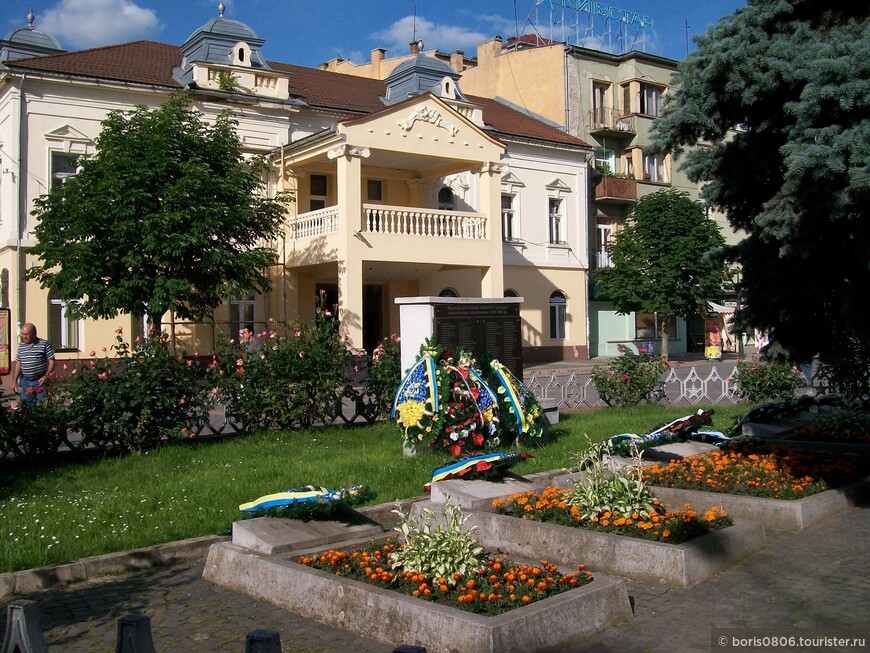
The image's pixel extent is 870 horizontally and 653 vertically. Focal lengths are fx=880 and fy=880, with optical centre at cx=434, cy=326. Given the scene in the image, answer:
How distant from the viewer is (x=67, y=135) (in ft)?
79.9

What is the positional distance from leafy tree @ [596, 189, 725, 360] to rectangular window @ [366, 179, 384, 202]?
11.2 m

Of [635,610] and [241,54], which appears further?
[241,54]

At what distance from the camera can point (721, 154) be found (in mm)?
8375

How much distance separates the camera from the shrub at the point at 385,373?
1391 cm

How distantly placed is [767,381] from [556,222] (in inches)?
740

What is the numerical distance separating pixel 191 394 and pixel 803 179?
8064 mm

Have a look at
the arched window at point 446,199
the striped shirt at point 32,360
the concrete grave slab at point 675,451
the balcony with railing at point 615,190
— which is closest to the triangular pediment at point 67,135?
the arched window at point 446,199

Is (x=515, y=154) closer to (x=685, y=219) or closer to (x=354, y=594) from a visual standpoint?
(x=685, y=219)

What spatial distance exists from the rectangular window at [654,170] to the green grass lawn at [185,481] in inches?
1154

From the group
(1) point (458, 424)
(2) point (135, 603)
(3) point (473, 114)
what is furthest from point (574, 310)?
(2) point (135, 603)

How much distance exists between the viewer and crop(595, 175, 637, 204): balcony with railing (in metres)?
38.3

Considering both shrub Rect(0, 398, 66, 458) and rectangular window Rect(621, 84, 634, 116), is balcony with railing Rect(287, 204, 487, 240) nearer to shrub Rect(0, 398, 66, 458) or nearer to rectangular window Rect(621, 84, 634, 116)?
shrub Rect(0, 398, 66, 458)

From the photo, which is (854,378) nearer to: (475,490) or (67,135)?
(475,490)

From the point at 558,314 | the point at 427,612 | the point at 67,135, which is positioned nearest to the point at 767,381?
the point at 427,612
